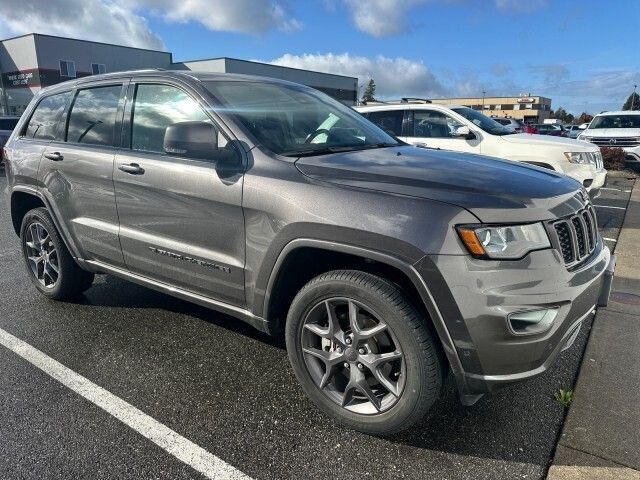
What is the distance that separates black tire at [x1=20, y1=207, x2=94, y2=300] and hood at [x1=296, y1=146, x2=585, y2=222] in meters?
2.45

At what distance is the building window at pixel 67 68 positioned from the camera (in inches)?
1537

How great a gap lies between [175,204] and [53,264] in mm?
1877

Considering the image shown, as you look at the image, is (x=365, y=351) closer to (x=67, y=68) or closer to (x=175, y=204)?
(x=175, y=204)

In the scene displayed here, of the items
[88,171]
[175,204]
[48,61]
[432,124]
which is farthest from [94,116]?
[48,61]

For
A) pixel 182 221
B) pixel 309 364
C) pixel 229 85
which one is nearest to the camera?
pixel 309 364

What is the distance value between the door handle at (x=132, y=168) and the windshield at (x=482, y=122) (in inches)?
244

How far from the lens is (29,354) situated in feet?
11.1

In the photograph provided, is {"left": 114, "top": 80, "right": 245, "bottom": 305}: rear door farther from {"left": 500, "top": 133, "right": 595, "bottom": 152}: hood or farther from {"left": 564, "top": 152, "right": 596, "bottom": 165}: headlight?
{"left": 564, "top": 152, "right": 596, "bottom": 165}: headlight

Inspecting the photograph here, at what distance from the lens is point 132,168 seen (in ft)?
10.6

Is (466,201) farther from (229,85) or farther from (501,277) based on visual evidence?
(229,85)

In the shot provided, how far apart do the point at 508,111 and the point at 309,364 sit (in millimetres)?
113550

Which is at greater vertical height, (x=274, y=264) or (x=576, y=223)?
(x=576, y=223)

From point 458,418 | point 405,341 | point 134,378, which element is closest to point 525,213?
point 405,341

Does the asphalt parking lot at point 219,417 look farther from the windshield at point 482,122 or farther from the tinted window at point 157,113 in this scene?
the windshield at point 482,122
